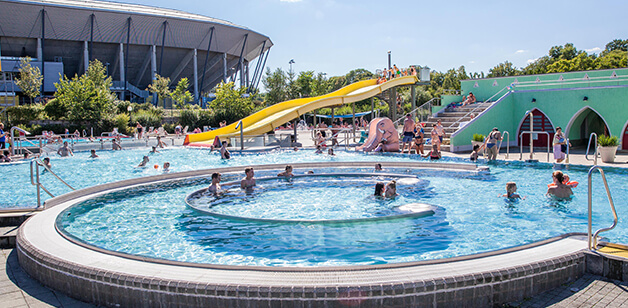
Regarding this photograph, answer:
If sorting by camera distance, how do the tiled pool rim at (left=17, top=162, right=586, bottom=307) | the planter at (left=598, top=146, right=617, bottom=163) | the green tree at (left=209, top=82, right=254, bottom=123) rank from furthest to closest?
the green tree at (left=209, top=82, right=254, bottom=123) < the planter at (left=598, top=146, right=617, bottom=163) < the tiled pool rim at (left=17, top=162, right=586, bottom=307)

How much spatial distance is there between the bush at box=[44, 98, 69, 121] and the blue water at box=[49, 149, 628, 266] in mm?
23702

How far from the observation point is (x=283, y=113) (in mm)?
22094

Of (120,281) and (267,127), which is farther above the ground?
(267,127)

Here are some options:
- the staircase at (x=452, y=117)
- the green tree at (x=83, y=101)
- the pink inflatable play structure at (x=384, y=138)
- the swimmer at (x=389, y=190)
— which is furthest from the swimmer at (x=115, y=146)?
the swimmer at (x=389, y=190)

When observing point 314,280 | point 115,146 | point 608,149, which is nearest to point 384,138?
point 608,149

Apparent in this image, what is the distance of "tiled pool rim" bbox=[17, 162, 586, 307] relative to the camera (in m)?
3.76

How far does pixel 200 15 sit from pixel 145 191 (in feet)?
159

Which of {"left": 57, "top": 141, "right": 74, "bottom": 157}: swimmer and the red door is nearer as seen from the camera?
the red door

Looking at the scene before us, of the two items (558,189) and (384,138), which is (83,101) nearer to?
(384,138)

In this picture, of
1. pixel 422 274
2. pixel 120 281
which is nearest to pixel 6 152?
pixel 120 281

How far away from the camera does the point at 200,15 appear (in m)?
54.3

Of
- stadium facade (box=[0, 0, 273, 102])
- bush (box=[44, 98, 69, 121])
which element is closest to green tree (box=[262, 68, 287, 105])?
stadium facade (box=[0, 0, 273, 102])

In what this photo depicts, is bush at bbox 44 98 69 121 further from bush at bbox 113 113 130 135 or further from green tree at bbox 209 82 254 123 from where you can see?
A: green tree at bbox 209 82 254 123

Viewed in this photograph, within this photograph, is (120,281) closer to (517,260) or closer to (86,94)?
(517,260)
